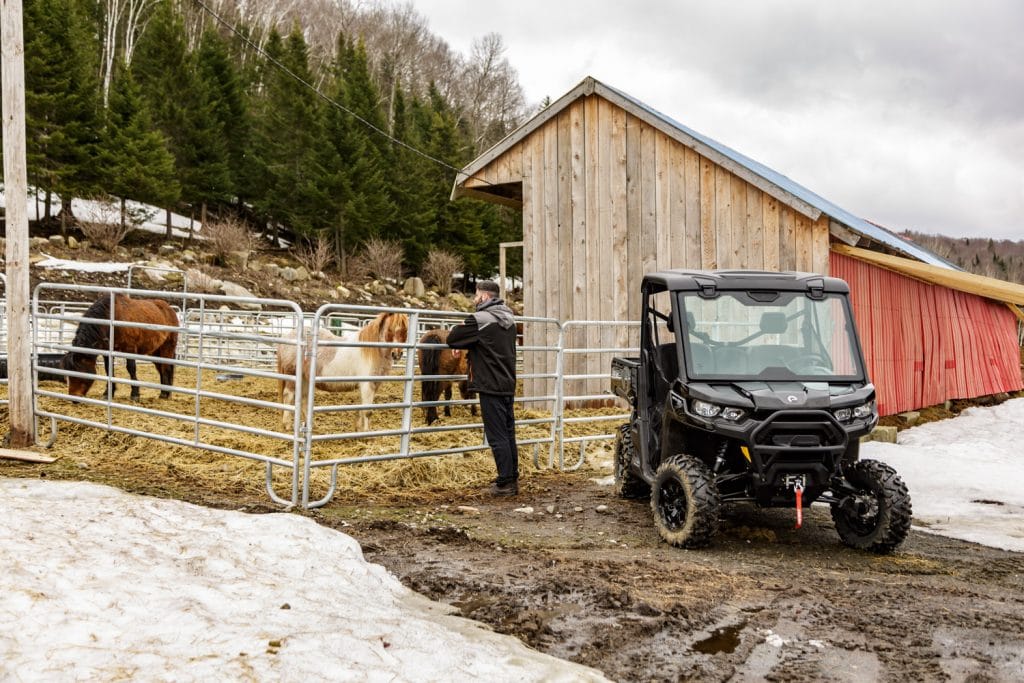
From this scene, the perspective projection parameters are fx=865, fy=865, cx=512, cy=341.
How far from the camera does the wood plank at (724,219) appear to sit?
12094mm

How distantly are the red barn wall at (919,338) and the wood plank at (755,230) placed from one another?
938mm

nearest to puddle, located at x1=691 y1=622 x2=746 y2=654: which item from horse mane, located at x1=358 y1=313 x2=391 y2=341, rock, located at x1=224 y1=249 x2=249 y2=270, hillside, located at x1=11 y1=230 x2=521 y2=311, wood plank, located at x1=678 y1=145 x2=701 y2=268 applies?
horse mane, located at x1=358 y1=313 x2=391 y2=341

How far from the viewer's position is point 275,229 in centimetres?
4275

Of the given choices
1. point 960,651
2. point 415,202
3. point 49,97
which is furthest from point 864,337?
point 415,202

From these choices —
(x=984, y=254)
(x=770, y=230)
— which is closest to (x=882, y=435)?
(x=770, y=230)

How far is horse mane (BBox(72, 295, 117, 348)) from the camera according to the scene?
10812 millimetres

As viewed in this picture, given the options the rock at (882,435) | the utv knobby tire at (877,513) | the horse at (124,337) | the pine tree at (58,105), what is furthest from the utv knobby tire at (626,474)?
the pine tree at (58,105)

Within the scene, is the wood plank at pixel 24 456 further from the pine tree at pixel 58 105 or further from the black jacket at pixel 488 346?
the pine tree at pixel 58 105

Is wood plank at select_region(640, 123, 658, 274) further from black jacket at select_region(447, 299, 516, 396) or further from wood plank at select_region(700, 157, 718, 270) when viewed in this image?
black jacket at select_region(447, 299, 516, 396)

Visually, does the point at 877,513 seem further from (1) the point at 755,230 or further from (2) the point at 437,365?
(2) the point at 437,365

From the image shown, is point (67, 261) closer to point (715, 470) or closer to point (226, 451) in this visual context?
point (226, 451)

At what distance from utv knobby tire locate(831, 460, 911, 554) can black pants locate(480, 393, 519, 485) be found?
9.07ft

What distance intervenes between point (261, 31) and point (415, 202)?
19238mm

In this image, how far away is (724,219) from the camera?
1213cm
